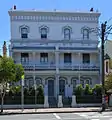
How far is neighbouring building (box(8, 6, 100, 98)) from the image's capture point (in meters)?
44.2

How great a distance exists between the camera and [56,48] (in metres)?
43.9

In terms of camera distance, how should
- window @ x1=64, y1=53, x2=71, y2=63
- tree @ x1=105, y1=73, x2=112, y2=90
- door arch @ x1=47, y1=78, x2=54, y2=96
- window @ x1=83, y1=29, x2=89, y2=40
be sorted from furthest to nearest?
window @ x1=83, y1=29, x2=89, y2=40
window @ x1=64, y1=53, x2=71, y2=63
door arch @ x1=47, y1=78, x2=54, y2=96
tree @ x1=105, y1=73, x2=112, y2=90

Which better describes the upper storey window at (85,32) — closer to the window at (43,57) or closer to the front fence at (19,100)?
the window at (43,57)

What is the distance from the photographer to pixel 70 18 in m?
46.0

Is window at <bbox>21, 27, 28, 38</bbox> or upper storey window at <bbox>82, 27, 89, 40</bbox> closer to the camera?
window at <bbox>21, 27, 28, 38</bbox>

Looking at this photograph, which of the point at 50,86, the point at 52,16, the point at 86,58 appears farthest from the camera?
the point at 86,58

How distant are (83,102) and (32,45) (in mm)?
13104

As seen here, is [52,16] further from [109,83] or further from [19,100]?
[109,83]

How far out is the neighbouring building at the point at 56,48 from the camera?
145ft

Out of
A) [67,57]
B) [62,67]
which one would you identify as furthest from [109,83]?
[67,57]

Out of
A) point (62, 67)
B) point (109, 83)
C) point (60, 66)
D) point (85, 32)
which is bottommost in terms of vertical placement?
point (109, 83)

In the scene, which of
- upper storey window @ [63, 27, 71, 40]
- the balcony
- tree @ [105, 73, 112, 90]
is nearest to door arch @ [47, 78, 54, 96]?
the balcony

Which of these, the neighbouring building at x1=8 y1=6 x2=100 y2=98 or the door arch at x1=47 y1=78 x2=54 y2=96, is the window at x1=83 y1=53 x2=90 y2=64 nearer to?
the neighbouring building at x1=8 y1=6 x2=100 y2=98

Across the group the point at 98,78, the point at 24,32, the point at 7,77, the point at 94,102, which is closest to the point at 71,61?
the point at 98,78
